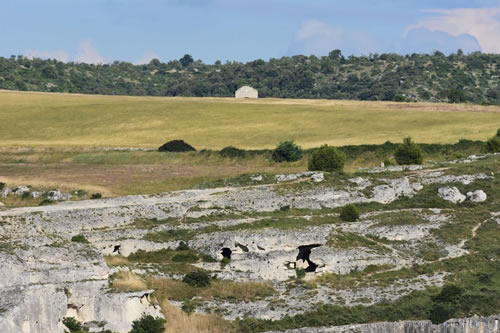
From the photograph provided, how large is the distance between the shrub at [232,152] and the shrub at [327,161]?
17.6 metres

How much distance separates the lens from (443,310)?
204ft

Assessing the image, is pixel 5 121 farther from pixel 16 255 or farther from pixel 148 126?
pixel 16 255

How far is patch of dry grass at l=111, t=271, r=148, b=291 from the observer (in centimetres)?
5759

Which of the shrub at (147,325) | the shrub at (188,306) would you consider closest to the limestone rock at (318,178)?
the shrub at (188,306)

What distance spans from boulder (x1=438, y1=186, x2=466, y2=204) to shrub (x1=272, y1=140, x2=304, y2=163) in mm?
28253

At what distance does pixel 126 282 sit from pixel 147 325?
11.7 ft

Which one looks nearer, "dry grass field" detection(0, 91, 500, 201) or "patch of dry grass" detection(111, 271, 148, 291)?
"patch of dry grass" detection(111, 271, 148, 291)

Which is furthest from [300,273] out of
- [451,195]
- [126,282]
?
[451,195]

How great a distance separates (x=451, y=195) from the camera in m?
83.9

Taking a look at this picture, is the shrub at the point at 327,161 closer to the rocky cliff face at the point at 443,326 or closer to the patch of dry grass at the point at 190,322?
the rocky cliff face at the point at 443,326

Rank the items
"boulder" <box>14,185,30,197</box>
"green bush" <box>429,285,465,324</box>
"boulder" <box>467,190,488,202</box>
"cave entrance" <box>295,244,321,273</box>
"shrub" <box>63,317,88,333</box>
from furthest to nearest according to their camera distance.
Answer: "boulder" <box>14,185,30,197</box> → "boulder" <box>467,190,488,202</box> → "cave entrance" <box>295,244,321,273</box> → "green bush" <box>429,285,465,324</box> → "shrub" <box>63,317,88,333</box>

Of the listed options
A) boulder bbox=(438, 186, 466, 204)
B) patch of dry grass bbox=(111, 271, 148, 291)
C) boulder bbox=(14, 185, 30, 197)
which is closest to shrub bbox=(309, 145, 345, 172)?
boulder bbox=(438, 186, 466, 204)

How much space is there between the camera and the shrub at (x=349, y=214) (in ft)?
252

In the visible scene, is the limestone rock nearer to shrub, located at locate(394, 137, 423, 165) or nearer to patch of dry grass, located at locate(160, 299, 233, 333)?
shrub, located at locate(394, 137, 423, 165)
